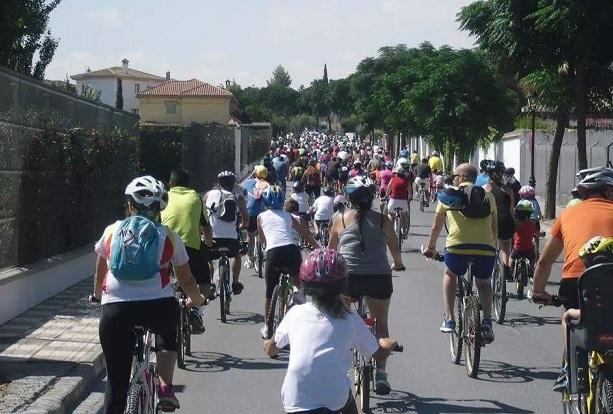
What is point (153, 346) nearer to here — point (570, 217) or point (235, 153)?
point (570, 217)

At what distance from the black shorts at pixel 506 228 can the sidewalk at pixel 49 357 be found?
195 inches

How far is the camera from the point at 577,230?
6.98m

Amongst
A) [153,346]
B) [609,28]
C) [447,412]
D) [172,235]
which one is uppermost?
[609,28]

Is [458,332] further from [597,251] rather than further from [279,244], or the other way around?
[597,251]

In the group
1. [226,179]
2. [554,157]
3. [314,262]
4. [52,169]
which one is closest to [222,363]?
[226,179]

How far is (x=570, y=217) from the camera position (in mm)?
7062

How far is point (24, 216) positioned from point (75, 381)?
508cm

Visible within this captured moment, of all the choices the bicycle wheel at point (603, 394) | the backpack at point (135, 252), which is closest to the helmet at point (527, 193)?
the bicycle wheel at point (603, 394)

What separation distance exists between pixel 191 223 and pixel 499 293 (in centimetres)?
435

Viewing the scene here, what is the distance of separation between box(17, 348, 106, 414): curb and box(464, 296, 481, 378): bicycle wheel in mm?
3355

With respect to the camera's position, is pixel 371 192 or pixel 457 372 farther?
pixel 457 372

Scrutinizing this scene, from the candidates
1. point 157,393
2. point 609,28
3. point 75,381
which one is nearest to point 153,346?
point 157,393

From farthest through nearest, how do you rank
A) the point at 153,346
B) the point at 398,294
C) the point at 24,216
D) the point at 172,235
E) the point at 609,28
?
the point at 609,28, the point at 398,294, the point at 24,216, the point at 153,346, the point at 172,235

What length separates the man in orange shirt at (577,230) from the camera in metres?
6.95
